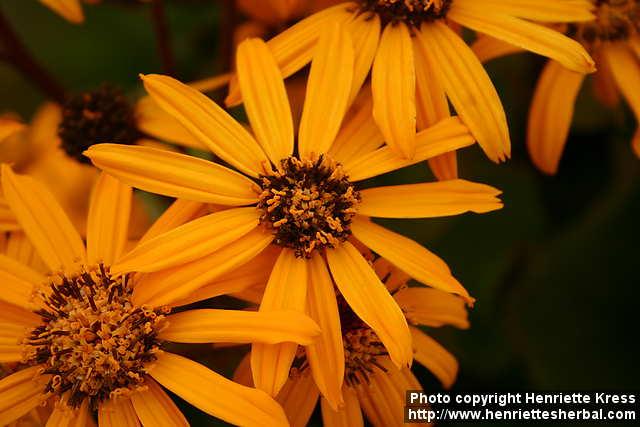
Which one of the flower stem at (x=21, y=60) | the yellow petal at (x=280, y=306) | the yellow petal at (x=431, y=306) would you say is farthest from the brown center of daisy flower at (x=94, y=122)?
the yellow petal at (x=431, y=306)

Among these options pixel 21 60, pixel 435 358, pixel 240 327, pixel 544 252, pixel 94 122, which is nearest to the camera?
pixel 240 327

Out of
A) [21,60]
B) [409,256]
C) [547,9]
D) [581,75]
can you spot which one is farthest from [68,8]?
[581,75]

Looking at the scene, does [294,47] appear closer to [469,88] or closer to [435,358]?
[469,88]

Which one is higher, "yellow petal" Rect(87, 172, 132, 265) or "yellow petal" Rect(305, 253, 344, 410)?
"yellow petal" Rect(87, 172, 132, 265)

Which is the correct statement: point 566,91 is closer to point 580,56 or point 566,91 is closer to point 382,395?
point 580,56

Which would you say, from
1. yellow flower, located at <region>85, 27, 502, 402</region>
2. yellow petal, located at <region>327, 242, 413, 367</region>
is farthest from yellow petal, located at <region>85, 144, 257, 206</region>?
yellow petal, located at <region>327, 242, 413, 367</region>

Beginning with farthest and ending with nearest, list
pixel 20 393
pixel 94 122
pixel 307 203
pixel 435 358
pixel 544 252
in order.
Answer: pixel 544 252 < pixel 94 122 < pixel 435 358 < pixel 307 203 < pixel 20 393

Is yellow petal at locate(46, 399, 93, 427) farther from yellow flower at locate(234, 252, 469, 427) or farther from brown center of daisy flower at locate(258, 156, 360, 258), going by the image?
brown center of daisy flower at locate(258, 156, 360, 258)

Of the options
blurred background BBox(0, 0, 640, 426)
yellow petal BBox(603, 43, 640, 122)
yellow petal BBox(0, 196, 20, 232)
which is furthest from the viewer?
blurred background BBox(0, 0, 640, 426)

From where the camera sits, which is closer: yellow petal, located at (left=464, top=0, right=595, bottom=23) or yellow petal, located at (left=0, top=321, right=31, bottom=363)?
yellow petal, located at (left=0, top=321, right=31, bottom=363)
